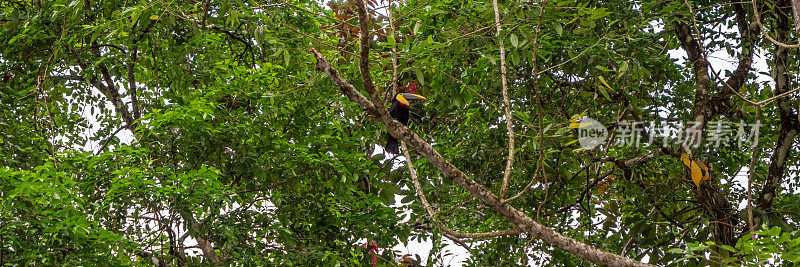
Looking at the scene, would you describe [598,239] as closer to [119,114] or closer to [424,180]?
[424,180]

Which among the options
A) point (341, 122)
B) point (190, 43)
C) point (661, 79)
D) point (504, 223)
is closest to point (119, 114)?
point (190, 43)

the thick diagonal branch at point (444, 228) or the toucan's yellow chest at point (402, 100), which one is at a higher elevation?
the toucan's yellow chest at point (402, 100)

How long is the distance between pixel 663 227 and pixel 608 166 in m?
0.64

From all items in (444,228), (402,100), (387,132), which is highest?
(402,100)

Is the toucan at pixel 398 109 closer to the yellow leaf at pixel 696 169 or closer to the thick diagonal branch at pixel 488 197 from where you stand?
the thick diagonal branch at pixel 488 197

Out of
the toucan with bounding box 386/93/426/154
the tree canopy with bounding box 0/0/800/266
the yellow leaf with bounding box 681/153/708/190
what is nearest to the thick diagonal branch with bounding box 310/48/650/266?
the tree canopy with bounding box 0/0/800/266

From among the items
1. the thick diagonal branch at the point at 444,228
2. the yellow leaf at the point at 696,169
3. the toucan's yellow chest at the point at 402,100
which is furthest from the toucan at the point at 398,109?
the yellow leaf at the point at 696,169

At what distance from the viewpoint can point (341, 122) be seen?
14.7 ft

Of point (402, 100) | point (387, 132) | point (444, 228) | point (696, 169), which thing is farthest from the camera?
point (402, 100)

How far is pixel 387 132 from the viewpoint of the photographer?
410cm

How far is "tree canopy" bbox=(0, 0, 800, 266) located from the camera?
3.47 meters

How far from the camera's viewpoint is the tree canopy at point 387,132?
136 inches

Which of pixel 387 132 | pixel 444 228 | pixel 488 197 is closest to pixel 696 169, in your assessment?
pixel 488 197

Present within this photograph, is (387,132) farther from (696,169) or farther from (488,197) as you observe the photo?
(696,169)
